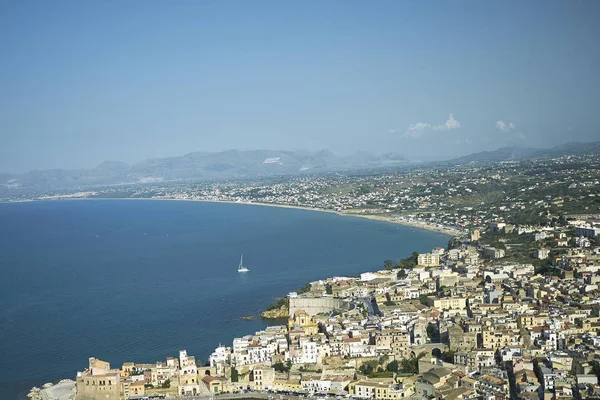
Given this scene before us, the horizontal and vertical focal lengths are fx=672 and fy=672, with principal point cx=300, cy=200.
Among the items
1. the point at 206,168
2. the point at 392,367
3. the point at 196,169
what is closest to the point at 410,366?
the point at 392,367

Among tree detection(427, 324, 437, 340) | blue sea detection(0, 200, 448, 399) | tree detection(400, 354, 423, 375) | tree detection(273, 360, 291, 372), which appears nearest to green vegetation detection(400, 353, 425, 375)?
tree detection(400, 354, 423, 375)

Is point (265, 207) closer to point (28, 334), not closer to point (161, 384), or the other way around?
point (28, 334)

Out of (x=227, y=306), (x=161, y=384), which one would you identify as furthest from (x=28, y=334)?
(x=161, y=384)

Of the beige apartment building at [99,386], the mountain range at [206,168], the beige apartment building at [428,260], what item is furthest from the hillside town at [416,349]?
the mountain range at [206,168]

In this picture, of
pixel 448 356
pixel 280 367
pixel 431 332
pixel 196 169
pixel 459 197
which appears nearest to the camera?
pixel 448 356

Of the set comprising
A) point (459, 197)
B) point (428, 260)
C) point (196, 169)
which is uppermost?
point (196, 169)

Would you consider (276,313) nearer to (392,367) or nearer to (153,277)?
(392,367)
